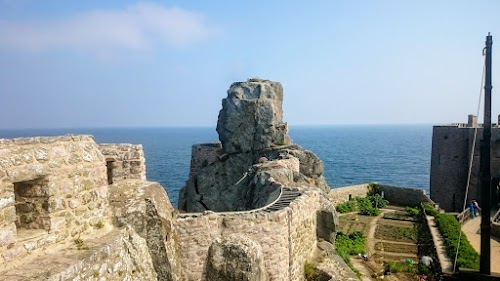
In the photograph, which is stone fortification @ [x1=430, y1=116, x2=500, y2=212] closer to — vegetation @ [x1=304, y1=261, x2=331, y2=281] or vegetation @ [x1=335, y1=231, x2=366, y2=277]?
vegetation @ [x1=335, y1=231, x2=366, y2=277]

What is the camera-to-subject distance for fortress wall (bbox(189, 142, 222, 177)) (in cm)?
4006

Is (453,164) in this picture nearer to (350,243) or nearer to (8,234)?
(350,243)

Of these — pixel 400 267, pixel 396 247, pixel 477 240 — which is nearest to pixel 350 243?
pixel 396 247

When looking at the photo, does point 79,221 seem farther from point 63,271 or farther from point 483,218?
point 483,218

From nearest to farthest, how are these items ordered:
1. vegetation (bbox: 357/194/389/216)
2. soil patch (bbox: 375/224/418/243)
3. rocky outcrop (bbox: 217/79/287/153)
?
soil patch (bbox: 375/224/418/243) → vegetation (bbox: 357/194/389/216) → rocky outcrop (bbox: 217/79/287/153)

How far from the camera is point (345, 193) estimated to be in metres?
42.1

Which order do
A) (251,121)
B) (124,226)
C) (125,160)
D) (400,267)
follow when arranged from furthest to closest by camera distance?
(251,121) < (400,267) < (125,160) < (124,226)

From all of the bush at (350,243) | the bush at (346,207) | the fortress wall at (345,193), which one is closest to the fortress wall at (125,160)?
the bush at (350,243)

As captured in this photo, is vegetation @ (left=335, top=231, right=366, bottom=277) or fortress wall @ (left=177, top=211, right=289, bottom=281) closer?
fortress wall @ (left=177, top=211, right=289, bottom=281)

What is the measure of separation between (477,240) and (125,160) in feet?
90.3

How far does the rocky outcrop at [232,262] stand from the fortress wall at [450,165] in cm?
4158

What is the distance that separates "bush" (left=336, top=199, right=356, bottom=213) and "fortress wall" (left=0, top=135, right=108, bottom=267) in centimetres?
3369

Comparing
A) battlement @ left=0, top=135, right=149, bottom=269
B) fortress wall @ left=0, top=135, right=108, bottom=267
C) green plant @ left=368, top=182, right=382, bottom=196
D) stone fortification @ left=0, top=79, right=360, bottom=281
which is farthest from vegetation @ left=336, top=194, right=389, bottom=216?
fortress wall @ left=0, top=135, right=108, bottom=267

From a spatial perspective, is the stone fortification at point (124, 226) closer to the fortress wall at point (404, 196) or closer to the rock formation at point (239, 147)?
the rock formation at point (239, 147)
